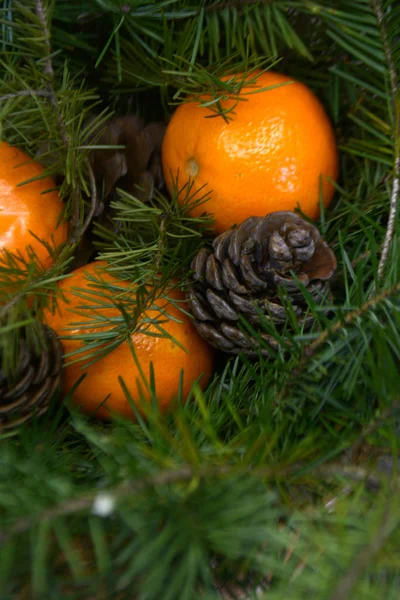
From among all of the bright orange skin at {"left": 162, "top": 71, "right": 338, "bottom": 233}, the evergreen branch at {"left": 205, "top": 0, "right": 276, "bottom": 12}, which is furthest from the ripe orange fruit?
the evergreen branch at {"left": 205, "top": 0, "right": 276, "bottom": 12}

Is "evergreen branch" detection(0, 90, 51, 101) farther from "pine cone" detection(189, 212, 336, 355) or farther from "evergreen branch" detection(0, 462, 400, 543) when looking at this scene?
"evergreen branch" detection(0, 462, 400, 543)

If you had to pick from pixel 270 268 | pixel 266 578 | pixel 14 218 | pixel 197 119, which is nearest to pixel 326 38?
pixel 197 119

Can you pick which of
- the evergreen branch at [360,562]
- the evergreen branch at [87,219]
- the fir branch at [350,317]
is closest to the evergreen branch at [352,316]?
the fir branch at [350,317]

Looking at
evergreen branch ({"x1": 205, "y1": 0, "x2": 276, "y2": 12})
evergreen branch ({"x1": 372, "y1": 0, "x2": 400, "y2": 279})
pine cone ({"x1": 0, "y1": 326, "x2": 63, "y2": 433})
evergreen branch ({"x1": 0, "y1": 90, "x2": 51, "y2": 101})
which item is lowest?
pine cone ({"x1": 0, "y1": 326, "x2": 63, "y2": 433})

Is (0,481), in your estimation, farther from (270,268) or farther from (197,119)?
(197,119)

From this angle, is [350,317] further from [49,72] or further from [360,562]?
[49,72]

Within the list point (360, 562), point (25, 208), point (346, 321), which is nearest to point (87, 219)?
point (25, 208)
